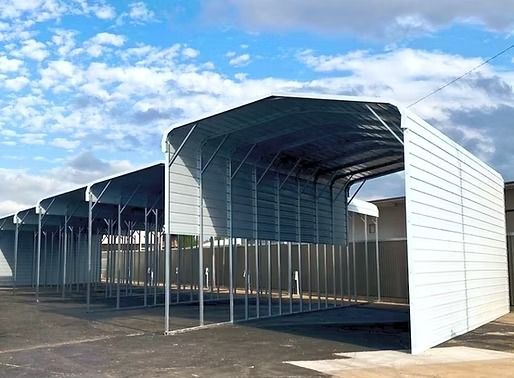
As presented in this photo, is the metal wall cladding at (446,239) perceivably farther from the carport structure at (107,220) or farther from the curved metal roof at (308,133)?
the carport structure at (107,220)

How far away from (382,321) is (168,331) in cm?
597

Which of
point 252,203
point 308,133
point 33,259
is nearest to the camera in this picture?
point 308,133

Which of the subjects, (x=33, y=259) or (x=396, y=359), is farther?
(x=33, y=259)

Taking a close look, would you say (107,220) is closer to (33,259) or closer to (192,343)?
(33,259)

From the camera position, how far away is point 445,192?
11.8m

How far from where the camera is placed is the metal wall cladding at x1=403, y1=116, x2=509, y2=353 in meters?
9.81

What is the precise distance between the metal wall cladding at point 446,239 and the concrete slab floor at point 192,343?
67cm

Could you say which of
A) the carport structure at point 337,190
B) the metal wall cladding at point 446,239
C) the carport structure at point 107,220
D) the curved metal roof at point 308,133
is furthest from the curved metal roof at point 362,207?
the carport structure at point 107,220

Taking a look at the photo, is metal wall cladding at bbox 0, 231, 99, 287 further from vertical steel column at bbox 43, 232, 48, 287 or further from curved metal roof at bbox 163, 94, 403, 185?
curved metal roof at bbox 163, 94, 403, 185

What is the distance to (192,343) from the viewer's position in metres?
11.2

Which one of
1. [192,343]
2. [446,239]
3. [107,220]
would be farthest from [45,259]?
[446,239]

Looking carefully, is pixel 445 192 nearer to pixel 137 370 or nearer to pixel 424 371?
pixel 424 371

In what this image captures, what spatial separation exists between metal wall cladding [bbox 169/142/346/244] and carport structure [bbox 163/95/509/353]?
0.11ft

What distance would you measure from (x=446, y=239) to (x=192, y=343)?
548 centimetres
